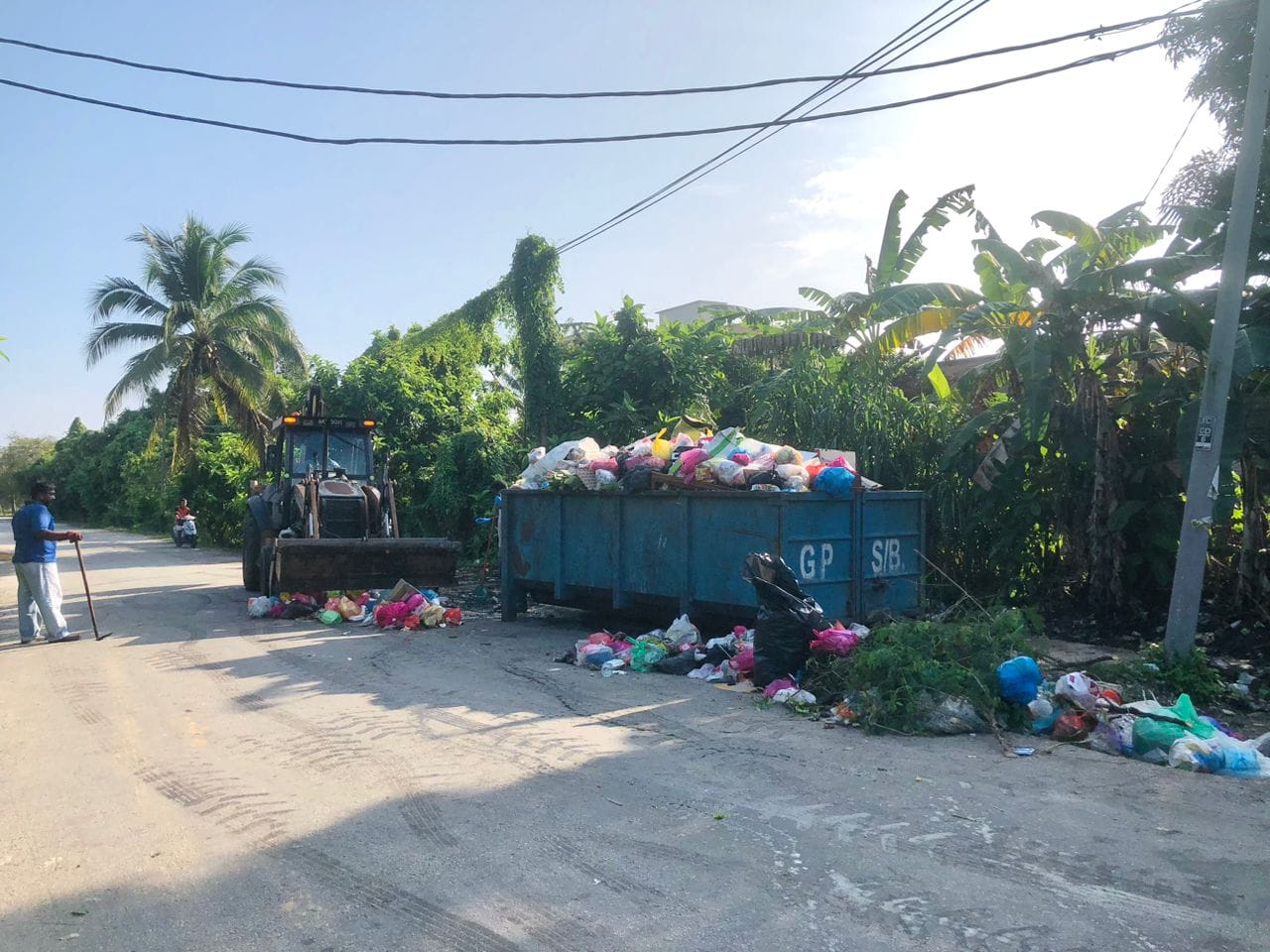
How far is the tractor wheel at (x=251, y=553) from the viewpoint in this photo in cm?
1412

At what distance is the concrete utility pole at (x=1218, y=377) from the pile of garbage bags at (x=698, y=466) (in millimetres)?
2745

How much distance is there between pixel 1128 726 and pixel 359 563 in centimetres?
812

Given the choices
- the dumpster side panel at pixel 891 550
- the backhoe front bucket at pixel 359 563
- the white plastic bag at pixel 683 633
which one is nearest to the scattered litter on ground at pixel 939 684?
the white plastic bag at pixel 683 633

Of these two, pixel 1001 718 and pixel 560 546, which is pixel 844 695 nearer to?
pixel 1001 718

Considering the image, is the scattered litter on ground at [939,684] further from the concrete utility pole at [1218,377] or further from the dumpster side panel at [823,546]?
the concrete utility pole at [1218,377]

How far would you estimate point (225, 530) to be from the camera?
28953mm

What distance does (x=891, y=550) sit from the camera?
927 centimetres

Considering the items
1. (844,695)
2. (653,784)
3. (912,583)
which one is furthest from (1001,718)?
(912,583)

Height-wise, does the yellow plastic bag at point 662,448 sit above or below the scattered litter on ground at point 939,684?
above

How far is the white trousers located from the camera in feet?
32.3

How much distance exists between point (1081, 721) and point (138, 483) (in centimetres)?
4262

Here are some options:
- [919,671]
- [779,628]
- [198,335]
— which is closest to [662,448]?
[779,628]

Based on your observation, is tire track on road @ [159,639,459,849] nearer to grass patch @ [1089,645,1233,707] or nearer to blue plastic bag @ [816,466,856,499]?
blue plastic bag @ [816,466,856,499]

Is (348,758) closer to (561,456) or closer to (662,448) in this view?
(662,448)
